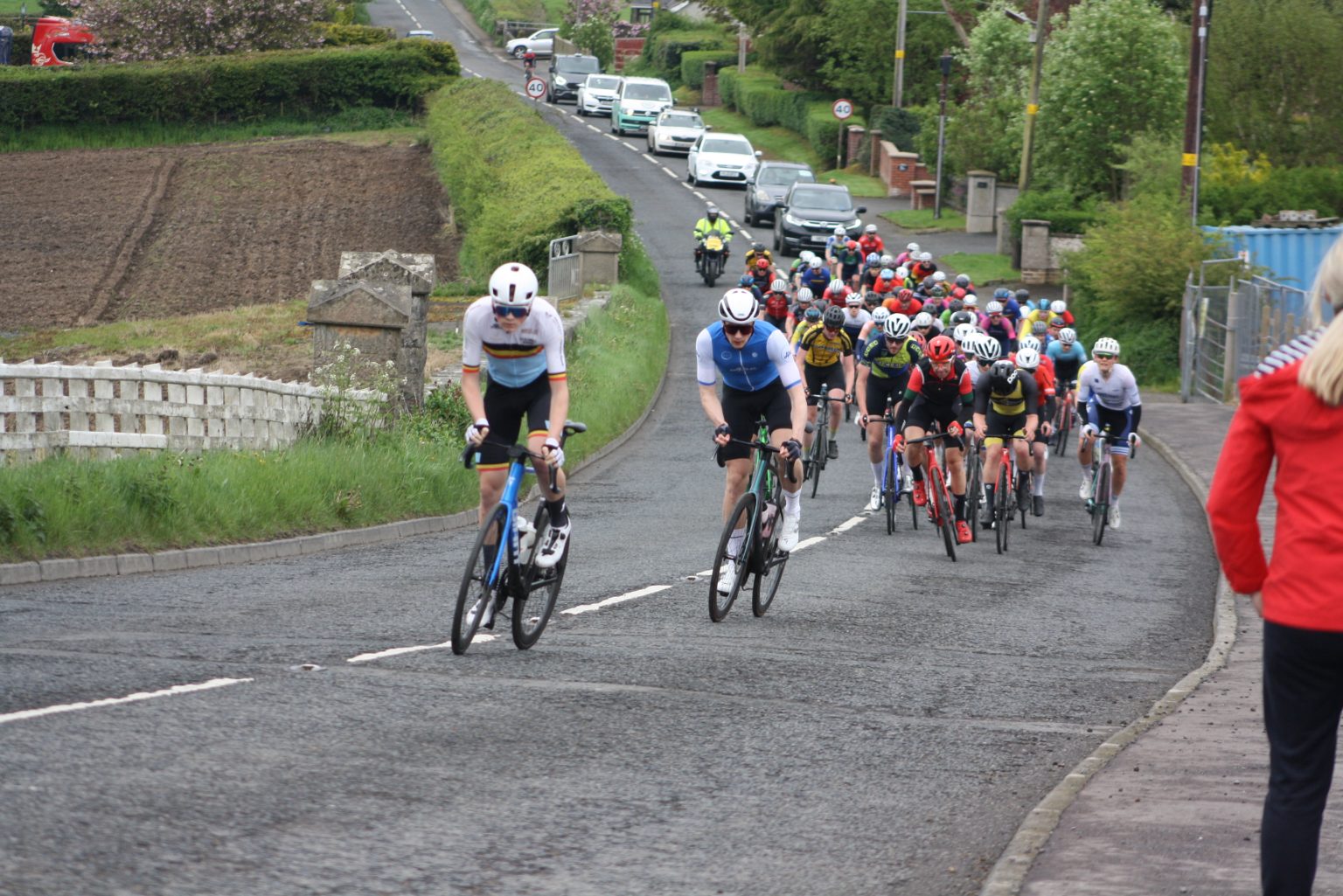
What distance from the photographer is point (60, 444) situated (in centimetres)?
1581

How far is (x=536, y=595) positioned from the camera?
378 inches

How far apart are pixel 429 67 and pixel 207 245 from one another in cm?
2514

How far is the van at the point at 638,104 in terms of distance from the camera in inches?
2719

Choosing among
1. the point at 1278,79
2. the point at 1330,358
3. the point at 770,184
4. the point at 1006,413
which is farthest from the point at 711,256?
the point at 1330,358

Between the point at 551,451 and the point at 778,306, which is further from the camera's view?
the point at 778,306

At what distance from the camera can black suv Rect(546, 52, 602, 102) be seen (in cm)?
8069

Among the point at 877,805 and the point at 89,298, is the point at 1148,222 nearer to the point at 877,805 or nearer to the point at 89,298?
the point at 89,298

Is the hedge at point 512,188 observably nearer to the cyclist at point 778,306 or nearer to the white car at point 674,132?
the cyclist at point 778,306

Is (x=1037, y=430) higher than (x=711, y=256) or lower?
lower

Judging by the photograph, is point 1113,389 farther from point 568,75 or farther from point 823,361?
point 568,75

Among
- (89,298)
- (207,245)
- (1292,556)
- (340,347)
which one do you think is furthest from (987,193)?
(1292,556)

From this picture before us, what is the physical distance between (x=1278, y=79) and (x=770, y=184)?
14276mm

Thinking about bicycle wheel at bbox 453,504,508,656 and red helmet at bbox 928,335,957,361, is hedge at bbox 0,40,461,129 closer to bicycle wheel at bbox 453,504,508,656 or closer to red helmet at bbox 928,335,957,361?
red helmet at bbox 928,335,957,361

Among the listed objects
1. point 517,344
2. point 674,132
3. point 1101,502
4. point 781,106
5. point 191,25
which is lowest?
point 1101,502
